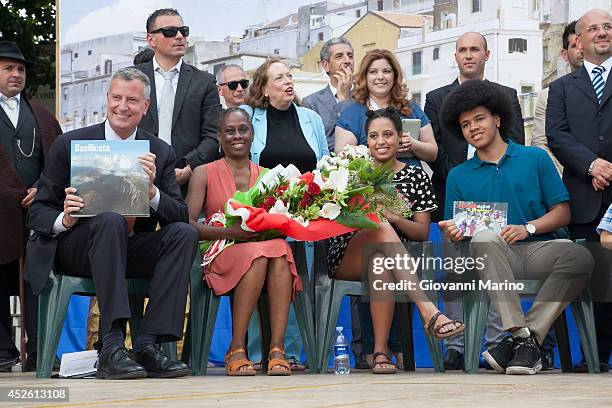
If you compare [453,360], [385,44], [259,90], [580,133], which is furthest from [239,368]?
[385,44]

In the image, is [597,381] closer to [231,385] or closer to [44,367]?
[231,385]

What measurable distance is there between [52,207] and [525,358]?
260 centimetres

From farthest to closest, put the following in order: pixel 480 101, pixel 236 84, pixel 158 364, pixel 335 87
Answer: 1. pixel 236 84
2. pixel 335 87
3. pixel 480 101
4. pixel 158 364

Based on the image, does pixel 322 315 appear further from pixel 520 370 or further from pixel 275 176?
pixel 520 370

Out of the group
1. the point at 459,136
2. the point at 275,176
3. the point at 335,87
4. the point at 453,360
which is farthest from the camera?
the point at 335,87

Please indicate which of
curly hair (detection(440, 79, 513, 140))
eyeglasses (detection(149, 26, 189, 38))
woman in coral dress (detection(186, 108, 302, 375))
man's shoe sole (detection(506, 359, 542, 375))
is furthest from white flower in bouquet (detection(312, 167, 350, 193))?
eyeglasses (detection(149, 26, 189, 38))

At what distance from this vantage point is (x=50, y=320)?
6219mm

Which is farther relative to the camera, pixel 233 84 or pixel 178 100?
pixel 233 84

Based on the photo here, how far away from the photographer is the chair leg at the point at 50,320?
613 centimetres

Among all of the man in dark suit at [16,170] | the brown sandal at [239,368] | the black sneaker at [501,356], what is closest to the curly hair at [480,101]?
the black sneaker at [501,356]

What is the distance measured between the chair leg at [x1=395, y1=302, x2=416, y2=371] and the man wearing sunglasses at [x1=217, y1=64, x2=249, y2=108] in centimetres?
221

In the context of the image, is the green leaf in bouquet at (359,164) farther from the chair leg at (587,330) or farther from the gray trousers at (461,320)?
the chair leg at (587,330)

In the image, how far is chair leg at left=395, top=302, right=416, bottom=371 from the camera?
6.75 meters

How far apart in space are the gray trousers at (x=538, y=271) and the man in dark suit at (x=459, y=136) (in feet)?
2.00
